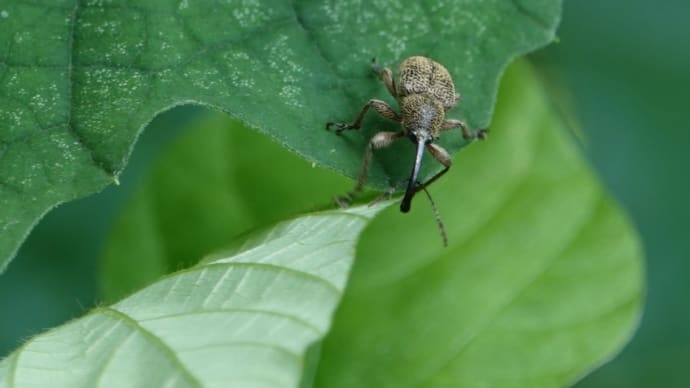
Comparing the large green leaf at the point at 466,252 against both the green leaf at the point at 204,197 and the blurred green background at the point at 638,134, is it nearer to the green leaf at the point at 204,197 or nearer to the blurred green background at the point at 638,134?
the green leaf at the point at 204,197

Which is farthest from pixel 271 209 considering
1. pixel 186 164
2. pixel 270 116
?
pixel 270 116

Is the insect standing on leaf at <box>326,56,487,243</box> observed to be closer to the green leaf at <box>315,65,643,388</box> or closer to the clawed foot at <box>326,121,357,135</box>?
the clawed foot at <box>326,121,357,135</box>

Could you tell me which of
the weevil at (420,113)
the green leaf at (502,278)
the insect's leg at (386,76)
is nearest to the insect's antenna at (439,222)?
the green leaf at (502,278)

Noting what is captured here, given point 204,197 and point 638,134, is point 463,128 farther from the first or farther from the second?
point 638,134

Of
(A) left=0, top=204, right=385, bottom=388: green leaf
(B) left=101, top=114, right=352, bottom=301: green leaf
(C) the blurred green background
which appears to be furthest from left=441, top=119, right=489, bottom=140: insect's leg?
(C) the blurred green background

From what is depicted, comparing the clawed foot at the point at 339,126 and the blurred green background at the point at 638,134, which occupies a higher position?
the clawed foot at the point at 339,126

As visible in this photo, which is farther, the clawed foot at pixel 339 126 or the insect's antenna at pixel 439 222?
the insect's antenna at pixel 439 222

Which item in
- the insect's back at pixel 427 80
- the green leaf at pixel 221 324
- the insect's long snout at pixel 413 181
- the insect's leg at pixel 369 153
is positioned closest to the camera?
the green leaf at pixel 221 324

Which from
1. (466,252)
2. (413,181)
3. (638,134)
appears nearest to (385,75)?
(413,181)
